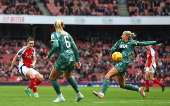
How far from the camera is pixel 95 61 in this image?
3397 centimetres

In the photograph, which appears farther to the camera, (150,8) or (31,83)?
(150,8)

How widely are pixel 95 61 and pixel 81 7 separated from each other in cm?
686

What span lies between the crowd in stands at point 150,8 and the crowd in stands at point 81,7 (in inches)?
80.1

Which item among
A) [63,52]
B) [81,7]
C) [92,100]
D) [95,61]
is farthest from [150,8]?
[63,52]

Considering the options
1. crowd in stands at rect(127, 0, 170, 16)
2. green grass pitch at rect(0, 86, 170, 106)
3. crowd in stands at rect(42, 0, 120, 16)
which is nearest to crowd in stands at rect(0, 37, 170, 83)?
crowd in stands at rect(42, 0, 120, 16)

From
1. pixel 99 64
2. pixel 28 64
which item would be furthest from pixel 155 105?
pixel 99 64

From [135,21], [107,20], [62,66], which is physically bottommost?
[62,66]

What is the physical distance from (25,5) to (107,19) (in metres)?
9.31

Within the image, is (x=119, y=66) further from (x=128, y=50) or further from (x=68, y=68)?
(x=68, y=68)

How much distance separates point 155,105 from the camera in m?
8.56

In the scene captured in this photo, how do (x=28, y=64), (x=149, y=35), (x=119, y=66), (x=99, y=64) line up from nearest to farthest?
1. (x=119, y=66)
2. (x=28, y=64)
3. (x=99, y=64)
4. (x=149, y=35)

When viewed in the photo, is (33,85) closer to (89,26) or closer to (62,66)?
(62,66)

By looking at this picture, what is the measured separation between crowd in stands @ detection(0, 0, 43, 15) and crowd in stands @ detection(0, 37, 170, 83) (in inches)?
133

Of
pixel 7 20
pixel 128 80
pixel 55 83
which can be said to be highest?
pixel 7 20
